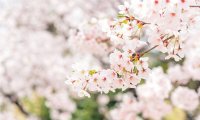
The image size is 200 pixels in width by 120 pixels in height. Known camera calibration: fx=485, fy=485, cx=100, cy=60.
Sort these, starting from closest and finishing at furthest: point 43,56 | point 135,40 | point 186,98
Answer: point 135,40, point 186,98, point 43,56

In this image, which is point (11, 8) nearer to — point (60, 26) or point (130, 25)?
point (60, 26)

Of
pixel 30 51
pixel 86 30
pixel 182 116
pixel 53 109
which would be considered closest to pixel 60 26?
pixel 30 51

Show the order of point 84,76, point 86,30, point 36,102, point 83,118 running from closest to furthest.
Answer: point 84,76 < point 86,30 < point 83,118 < point 36,102

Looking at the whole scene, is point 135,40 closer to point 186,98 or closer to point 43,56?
point 186,98

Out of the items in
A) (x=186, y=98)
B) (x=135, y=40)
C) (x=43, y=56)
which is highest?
(x=43, y=56)

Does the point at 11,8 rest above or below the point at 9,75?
above

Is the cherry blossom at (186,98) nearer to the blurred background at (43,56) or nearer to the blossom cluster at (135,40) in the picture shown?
the blurred background at (43,56)

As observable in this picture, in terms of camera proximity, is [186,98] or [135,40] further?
[186,98]

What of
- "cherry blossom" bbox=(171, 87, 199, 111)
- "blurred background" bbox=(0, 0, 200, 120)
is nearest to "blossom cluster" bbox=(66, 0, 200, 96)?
"cherry blossom" bbox=(171, 87, 199, 111)

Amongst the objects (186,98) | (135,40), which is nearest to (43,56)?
(186,98)

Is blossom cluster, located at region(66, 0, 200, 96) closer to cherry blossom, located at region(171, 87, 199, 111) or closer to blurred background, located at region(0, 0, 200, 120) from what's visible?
cherry blossom, located at region(171, 87, 199, 111)

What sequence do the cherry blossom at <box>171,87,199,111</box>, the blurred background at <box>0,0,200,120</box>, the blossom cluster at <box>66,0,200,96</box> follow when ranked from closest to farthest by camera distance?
the blossom cluster at <box>66,0,200,96</box>, the cherry blossom at <box>171,87,199,111</box>, the blurred background at <box>0,0,200,120</box>
